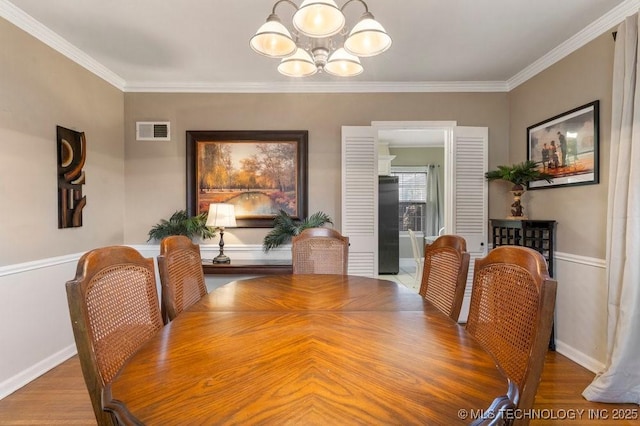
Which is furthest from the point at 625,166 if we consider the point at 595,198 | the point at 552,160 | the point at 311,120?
the point at 311,120

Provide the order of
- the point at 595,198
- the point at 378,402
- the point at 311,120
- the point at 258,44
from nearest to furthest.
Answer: the point at 378,402 → the point at 258,44 → the point at 595,198 → the point at 311,120

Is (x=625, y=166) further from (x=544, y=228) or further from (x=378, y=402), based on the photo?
(x=378, y=402)

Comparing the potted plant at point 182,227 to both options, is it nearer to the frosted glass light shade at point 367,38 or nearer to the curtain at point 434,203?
the frosted glass light shade at point 367,38

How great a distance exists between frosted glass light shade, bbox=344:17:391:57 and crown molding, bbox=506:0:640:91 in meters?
1.90

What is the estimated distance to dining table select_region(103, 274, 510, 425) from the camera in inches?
28.6

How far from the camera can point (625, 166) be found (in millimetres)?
2092

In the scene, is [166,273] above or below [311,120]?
below

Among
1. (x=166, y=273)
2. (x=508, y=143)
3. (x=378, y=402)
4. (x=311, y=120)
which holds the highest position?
(x=311, y=120)

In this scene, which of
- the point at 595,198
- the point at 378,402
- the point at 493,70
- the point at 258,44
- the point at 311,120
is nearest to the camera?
the point at 378,402

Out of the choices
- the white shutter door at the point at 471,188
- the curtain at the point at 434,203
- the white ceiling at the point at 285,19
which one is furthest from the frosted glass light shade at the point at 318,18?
the curtain at the point at 434,203

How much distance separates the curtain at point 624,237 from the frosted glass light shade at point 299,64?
2.00 metres

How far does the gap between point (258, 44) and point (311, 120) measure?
1935mm

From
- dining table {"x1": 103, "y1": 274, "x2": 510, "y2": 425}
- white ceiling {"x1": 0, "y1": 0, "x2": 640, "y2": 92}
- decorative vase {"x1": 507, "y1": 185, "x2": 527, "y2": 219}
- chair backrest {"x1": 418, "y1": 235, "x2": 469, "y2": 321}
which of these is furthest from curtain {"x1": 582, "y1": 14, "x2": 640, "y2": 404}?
dining table {"x1": 103, "y1": 274, "x2": 510, "y2": 425}

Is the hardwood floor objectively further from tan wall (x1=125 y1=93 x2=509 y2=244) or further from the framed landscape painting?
the framed landscape painting
